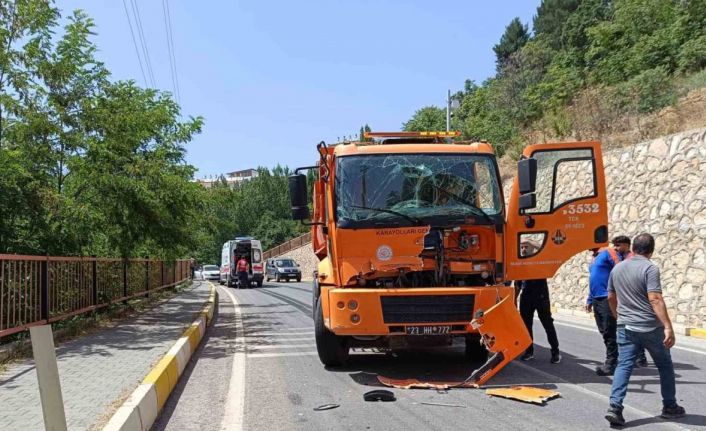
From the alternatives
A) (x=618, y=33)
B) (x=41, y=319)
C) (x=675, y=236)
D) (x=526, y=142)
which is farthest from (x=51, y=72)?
(x=618, y=33)

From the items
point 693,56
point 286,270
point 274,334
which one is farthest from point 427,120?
point 274,334

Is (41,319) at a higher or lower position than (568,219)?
lower

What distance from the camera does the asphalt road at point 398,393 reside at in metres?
5.64

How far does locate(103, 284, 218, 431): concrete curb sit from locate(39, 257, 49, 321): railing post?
2.44m

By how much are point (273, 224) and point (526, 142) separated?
60648mm

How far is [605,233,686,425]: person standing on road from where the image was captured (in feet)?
17.9

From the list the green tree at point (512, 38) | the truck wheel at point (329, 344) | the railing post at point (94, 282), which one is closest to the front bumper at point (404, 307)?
the truck wheel at point (329, 344)

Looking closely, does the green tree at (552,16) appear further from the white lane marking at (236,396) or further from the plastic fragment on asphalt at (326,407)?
the plastic fragment on asphalt at (326,407)

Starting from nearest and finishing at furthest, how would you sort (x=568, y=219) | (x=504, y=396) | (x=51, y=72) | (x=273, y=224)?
(x=504, y=396), (x=568, y=219), (x=51, y=72), (x=273, y=224)

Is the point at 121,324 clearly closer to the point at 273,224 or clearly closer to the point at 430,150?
the point at 430,150

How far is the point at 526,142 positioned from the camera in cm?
2936

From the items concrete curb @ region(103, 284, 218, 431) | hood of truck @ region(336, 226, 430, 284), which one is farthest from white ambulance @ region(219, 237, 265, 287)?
hood of truck @ region(336, 226, 430, 284)

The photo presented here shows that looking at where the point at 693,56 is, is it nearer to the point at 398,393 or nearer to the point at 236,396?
the point at 398,393

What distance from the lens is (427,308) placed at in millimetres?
7188
